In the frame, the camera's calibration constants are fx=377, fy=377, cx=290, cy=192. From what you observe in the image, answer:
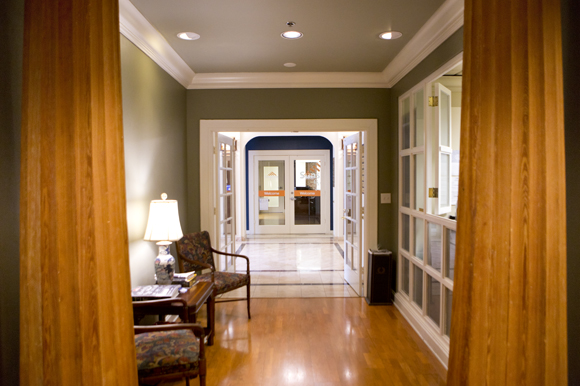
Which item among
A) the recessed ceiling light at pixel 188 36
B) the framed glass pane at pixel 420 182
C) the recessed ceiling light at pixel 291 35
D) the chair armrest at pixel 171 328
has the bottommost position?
the chair armrest at pixel 171 328

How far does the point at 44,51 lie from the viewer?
4.54 ft

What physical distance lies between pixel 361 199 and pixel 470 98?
3.13 meters

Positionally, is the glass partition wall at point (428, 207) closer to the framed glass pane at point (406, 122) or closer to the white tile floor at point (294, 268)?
the framed glass pane at point (406, 122)

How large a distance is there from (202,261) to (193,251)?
169 millimetres

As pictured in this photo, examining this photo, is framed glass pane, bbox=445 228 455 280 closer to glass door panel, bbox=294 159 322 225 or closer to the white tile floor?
the white tile floor

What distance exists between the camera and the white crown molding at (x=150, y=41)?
268 centimetres

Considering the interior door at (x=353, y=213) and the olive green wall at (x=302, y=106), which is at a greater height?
the olive green wall at (x=302, y=106)

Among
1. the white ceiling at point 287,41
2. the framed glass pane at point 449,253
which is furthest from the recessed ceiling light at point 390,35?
the framed glass pane at point 449,253

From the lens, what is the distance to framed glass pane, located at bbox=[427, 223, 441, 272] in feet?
10.3

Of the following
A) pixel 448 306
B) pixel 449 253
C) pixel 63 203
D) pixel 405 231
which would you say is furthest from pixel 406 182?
pixel 63 203

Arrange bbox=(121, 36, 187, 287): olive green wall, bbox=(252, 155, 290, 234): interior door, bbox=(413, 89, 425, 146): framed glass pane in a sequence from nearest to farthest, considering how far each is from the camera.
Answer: bbox=(121, 36, 187, 287): olive green wall → bbox=(413, 89, 425, 146): framed glass pane → bbox=(252, 155, 290, 234): interior door

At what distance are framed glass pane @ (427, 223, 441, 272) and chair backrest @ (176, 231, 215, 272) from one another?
2143 mm

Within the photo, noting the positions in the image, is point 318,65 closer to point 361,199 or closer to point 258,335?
point 361,199

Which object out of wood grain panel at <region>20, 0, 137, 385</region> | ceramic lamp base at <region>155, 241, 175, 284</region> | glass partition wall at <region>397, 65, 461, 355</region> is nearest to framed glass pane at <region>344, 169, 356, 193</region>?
glass partition wall at <region>397, 65, 461, 355</region>
